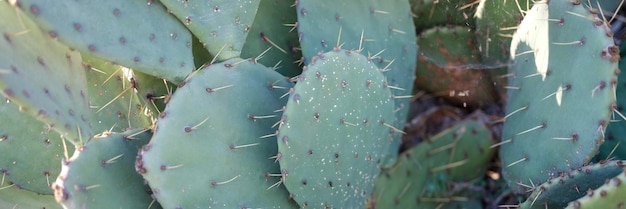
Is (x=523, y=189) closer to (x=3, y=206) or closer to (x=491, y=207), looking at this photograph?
(x=491, y=207)

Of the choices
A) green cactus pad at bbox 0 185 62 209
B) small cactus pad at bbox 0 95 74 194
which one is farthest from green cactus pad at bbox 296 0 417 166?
green cactus pad at bbox 0 185 62 209

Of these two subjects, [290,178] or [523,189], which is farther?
[523,189]

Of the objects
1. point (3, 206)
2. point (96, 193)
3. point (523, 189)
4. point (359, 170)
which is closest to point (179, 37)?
point (96, 193)

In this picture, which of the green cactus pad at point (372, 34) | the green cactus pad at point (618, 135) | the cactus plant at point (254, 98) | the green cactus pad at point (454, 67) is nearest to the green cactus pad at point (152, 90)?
Answer: the cactus plant at point (254, 98)

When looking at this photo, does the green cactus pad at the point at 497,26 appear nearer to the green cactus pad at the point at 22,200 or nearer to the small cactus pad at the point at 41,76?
the small cactus pad at the point at 41,76

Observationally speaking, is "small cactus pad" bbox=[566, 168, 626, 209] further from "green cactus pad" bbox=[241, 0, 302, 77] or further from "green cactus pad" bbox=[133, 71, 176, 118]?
"green cactus pad" bbox=[133, 71, 176, 118]

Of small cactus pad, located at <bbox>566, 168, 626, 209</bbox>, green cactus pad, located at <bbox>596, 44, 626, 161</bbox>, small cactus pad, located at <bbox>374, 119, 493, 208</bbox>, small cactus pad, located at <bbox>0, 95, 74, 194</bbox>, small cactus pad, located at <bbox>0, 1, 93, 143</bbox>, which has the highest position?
small cactus pad, located at <bbox>0, 1, 93, 143</bbox>

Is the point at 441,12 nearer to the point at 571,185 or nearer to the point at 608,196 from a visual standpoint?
the point at 571,185
